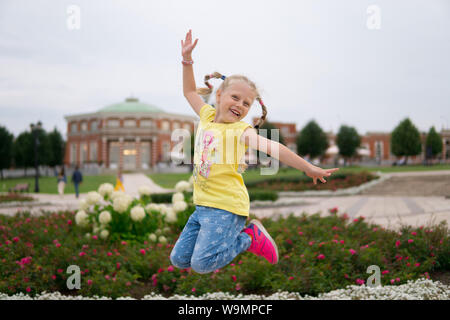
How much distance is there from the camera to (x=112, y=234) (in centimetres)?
519

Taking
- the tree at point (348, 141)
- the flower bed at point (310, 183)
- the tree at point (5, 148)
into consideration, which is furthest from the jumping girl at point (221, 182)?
the tree at point (348, 141)

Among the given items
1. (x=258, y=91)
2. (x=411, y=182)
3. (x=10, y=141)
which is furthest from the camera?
(x=10, y=141)

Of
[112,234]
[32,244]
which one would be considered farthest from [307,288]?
[32,244]

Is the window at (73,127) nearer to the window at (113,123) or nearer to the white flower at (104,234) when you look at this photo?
the window at (113,123)

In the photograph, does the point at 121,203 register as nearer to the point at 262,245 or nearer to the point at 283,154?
the point at 262,245

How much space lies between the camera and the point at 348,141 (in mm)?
36094

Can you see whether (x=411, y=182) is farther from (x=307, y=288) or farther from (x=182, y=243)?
(x=182, y=243)

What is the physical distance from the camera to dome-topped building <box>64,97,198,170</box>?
4775 cm

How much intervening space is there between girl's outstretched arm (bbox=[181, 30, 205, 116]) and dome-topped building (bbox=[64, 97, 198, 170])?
45.1m

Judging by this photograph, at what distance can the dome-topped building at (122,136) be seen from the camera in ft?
157

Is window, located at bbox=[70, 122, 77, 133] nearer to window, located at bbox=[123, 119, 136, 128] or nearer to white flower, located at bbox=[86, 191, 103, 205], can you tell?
window, located at bbox=[123, 119, 136, 128]

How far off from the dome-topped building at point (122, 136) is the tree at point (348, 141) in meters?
20.4
